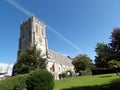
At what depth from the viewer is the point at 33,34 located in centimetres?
6819

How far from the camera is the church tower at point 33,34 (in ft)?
224

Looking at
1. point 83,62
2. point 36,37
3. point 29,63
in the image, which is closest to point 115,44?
point 29,63

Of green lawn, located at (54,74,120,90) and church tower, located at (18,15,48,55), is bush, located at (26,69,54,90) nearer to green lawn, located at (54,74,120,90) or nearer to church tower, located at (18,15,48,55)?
green lawn, located at (54,74,120,90)

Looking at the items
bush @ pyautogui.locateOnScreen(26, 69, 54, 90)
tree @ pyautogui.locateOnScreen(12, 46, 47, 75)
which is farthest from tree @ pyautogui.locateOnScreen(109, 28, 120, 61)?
tree @ pyautogui.locateOnScreen(12, 46, 47, 75)

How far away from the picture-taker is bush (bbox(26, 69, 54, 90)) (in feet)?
53.3

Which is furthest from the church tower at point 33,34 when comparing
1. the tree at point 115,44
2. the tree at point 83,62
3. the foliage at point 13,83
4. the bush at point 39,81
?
the bush at point 39,81

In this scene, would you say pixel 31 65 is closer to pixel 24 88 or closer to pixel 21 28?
pixel 24 88

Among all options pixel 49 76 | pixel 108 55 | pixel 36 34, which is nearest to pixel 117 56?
pixel 108 55

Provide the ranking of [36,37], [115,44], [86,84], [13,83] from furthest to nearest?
[36,37], [86,84], [115,44], [13,83]

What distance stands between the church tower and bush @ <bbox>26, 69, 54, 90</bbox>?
5087 centimetres

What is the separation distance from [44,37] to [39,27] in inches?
193

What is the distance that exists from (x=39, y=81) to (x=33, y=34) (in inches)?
2091

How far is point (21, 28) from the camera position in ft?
248

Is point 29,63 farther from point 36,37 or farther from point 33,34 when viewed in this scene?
point 33,34
